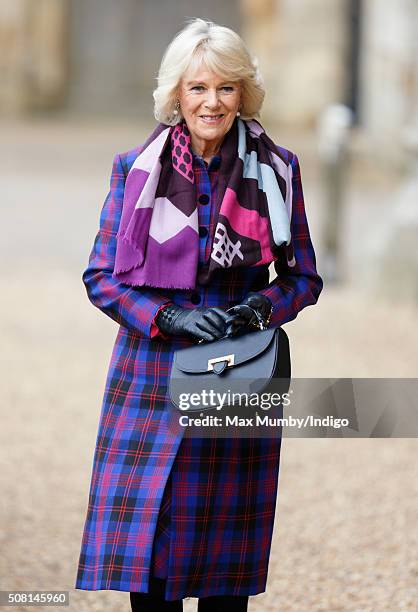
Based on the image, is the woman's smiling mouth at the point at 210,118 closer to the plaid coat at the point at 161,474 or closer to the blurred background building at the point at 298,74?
the plaid coat at the point at 161,474

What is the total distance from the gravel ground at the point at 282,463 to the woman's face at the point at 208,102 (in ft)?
5.81

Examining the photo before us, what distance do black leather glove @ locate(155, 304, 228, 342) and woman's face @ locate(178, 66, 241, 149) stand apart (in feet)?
1.35

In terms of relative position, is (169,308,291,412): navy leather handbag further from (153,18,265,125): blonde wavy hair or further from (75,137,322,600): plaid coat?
(153,18,265,125): blonde wavy hair

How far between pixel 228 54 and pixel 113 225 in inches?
18.8

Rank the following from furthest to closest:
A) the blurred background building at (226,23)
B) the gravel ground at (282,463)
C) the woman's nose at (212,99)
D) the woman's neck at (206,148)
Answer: the blurred background building at (226,23) < the gravel ground at (282,463) < the woman's neck at (206,148) < the woman's nose at (212,99)

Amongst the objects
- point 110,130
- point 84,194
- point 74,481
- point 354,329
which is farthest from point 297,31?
point 74,481

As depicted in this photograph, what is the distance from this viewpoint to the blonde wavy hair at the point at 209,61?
10.3 feet

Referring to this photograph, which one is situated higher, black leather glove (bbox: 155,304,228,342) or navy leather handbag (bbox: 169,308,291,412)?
black leather glove (bbox: 155,304,228,342)

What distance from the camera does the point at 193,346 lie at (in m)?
3.14

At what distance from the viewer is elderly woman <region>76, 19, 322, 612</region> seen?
125 inches

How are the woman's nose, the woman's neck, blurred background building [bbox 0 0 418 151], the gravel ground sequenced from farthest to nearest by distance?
blurred background building [bbox 0 0 418 151]
the gravel ground
the woman's neck
the woman's nose

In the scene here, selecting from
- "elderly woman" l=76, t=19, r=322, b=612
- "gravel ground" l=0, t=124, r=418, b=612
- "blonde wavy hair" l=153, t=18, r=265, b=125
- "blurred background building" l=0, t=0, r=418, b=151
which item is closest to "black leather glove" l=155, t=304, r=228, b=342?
"elderly woman" l=76, t=19, r=322, b=612

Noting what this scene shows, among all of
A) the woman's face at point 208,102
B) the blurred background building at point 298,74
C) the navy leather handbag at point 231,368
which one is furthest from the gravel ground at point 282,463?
the woman's face at point 208,102

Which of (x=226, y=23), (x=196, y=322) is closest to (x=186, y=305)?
(x=196, y=322)
